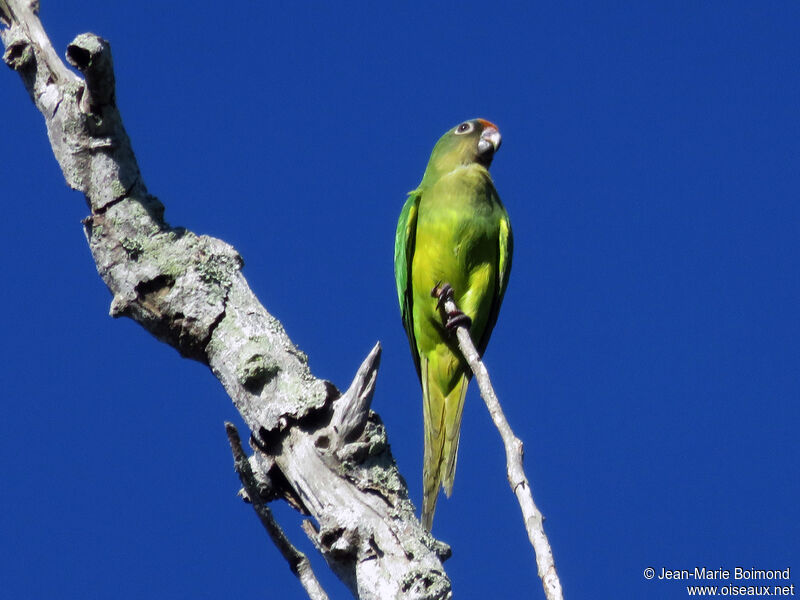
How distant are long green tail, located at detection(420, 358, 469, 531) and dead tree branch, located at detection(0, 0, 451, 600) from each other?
1.39 meters

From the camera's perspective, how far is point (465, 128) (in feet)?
24.5

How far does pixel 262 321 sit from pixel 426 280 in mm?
2846

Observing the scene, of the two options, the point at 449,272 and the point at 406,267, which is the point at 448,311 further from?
the point at 406,267

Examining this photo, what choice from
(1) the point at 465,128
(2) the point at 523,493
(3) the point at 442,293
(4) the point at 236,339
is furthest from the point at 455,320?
(2) the point at 523,493

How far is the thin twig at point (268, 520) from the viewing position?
312 cm

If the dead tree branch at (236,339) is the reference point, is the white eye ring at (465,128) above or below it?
above

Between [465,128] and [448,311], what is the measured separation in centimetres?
211

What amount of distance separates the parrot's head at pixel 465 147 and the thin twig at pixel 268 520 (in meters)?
4.31

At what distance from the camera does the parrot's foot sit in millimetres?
6086

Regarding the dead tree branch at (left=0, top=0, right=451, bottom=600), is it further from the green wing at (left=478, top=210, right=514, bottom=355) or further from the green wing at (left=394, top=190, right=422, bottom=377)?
the green wing at (left=478, top=210, right=514, bottom=355)

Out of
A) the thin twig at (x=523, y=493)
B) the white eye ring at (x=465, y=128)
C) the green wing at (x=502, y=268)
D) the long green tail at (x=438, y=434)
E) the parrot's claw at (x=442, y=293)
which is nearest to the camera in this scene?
the thin twig at (x=523, y=493)

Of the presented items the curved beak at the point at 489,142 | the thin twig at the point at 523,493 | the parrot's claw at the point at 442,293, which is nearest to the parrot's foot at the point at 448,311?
the parrot's claw at the point at 442,293

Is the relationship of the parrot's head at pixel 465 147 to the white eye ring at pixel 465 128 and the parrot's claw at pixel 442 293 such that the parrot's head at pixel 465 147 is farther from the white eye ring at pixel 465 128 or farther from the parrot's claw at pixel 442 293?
the parrot's claw at pixel 442 293

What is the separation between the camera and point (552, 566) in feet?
8.09
